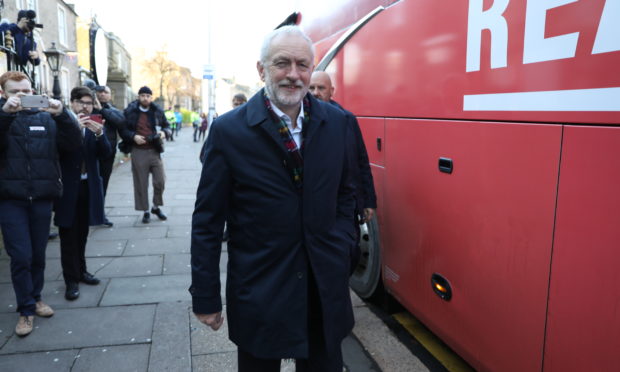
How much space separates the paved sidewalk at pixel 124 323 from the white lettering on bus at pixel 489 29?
6.66ft

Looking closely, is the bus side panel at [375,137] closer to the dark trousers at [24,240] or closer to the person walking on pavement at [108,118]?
the dark trousers at [24,240]

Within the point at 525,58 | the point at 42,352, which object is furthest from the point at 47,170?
the point at 525,58

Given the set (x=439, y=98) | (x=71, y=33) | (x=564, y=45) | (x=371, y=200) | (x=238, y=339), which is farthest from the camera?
(x=71, y=33)

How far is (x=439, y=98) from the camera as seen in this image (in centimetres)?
274

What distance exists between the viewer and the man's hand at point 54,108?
353cm

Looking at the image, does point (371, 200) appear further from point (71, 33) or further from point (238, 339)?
point (71, 33)

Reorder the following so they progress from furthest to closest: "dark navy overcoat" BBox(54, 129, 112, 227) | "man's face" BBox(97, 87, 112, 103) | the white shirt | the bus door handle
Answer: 1. "man's face" BBox(97, 87, 112, 103)
2. "dark navy overcoat" BBox(54, 129, 112, 227)
3. the bus door handle
4. the white shirt

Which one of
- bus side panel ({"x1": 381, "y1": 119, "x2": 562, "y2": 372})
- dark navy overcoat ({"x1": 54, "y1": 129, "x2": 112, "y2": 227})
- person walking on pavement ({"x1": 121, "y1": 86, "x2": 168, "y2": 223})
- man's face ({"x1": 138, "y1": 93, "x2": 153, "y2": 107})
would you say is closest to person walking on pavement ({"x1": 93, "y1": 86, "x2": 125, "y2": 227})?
person walking on pavement ({"x1": 121, "y1": 86, "x2": 168, "y2": 223})

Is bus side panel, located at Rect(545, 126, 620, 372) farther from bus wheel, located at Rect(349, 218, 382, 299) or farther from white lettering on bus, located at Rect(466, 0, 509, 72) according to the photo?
bus wheel, located at Rect(349, 218, 382, 299)

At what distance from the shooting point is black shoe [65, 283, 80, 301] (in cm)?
418

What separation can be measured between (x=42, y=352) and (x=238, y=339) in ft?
6.73

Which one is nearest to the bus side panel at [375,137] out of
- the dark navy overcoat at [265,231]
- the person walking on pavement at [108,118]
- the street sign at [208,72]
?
the dark navy overcoat at [265,231]

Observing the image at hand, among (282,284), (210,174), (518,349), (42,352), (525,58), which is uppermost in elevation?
(525,58)

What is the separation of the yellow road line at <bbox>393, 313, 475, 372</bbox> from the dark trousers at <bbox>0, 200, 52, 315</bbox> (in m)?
2.88
